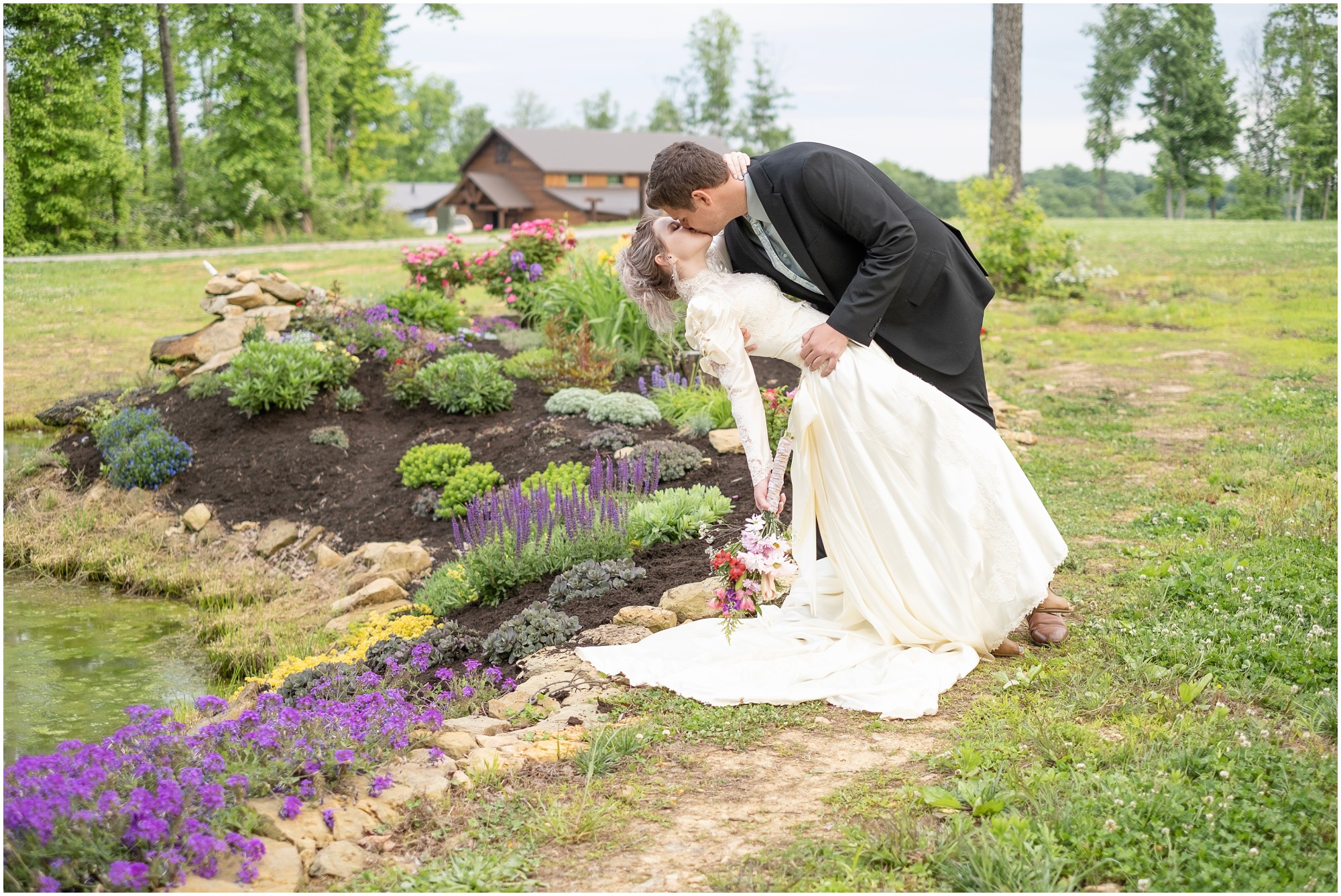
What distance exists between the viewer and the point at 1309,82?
35531 mm

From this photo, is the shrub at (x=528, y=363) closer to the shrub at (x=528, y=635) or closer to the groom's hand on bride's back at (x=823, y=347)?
the shrub at (x=528, y=635)

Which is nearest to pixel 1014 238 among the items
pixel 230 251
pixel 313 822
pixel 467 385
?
pixel 467 385

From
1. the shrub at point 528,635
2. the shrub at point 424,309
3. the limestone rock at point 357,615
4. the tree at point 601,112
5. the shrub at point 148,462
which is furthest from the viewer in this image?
the tree at point 601,112

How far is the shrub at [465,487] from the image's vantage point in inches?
258

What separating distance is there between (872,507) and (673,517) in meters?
1.72

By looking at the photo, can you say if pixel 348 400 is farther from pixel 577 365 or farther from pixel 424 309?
pixel 577 365

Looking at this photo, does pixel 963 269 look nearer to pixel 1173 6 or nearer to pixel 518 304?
pixel 518 304

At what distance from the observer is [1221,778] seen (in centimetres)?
273

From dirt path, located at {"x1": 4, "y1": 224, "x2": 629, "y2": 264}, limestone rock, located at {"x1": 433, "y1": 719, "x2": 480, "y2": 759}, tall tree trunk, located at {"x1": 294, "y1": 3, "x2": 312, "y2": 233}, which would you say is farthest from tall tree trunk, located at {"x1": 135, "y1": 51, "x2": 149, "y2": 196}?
limestone rock, located at {"x1": 433, "y1": 719, "x2": 480, "y2": 759}

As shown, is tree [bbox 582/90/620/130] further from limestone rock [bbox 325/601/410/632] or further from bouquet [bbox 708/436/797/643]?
bouquet [bbox 708/436/797/643]

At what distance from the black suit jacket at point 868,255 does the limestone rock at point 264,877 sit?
2327 millimetres

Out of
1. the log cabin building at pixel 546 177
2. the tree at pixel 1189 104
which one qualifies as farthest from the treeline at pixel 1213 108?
the log cabin building at pixel 546 177

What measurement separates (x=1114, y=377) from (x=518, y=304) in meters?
5.76

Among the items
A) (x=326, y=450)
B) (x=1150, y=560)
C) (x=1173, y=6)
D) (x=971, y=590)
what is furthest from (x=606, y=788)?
(x=1173, y=6)
